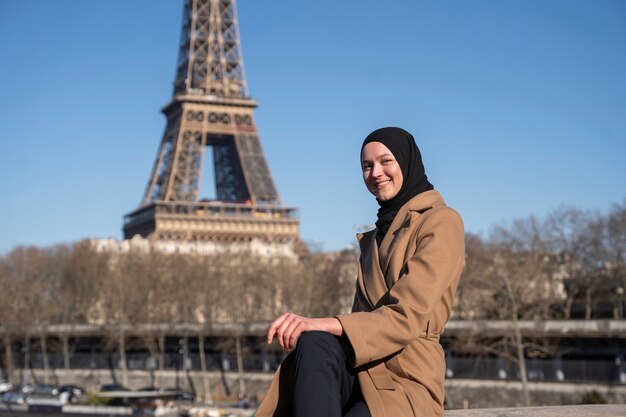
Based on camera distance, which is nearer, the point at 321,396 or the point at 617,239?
the point at 321,396

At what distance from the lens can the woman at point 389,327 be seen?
3213mm

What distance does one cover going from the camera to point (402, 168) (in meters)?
3.82

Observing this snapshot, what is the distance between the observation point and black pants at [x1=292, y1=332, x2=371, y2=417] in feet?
10.2

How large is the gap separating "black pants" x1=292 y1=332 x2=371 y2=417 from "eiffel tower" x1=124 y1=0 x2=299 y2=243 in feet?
219

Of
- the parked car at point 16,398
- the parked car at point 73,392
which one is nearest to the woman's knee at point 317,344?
the parked car at point 16,398

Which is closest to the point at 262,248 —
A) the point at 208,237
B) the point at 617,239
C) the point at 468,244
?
the point at 208,237

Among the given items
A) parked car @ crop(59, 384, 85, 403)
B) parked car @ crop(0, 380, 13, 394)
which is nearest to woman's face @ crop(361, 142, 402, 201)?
parked car @ crop(59, 384, 85, 403)

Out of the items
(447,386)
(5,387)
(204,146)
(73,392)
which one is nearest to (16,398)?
(73,392)

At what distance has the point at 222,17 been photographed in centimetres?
7156

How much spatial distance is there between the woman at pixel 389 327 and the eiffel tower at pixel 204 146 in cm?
6621

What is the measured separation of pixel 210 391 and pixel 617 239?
19615mm

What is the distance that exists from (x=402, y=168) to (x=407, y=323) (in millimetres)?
711

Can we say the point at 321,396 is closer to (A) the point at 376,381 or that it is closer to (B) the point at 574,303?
(A) the point at 376,381

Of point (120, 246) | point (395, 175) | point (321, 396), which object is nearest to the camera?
point (321, 396)
